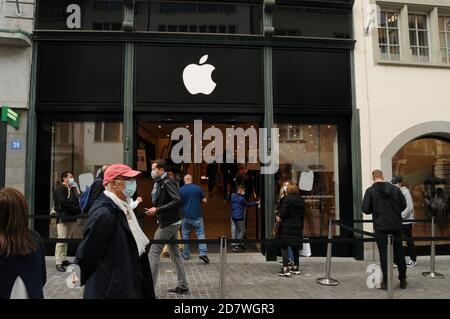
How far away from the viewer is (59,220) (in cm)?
838

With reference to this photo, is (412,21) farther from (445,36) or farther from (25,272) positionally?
(25,272)

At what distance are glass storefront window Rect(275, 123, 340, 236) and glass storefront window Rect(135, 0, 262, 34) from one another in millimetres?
2575

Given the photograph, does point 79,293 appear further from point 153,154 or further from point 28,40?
point 153,154

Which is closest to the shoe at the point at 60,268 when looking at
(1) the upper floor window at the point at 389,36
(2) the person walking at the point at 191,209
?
(2) the person walking at the point at 191,209

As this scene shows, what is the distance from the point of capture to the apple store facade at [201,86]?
9508 millimetres

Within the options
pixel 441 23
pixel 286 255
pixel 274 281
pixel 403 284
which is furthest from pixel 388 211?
pixel 441 23

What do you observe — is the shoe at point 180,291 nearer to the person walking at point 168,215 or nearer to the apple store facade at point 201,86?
the person walking at point 168,215

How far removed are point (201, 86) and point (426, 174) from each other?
20.3ft

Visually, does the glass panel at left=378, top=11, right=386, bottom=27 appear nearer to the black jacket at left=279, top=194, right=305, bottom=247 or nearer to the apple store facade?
the apple store facade

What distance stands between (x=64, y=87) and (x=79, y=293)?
4932mm

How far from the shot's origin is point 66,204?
327 inches

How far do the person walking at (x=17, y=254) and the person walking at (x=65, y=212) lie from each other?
218 inches

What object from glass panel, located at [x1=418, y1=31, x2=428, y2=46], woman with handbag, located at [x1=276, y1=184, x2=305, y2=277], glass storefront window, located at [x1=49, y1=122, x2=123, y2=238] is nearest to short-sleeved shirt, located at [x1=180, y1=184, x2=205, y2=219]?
glass storefront window, located at [x1=49, y1=122, x2=123, y2=238]

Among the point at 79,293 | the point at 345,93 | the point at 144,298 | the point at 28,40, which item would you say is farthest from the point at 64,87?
the point at 144,298
